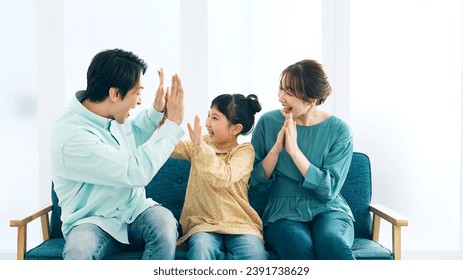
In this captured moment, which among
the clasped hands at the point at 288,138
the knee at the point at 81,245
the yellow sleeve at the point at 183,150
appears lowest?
the knee at the point at 81,245

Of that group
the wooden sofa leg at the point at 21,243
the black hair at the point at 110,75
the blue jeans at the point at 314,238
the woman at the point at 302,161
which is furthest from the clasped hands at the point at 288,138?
the wooden sofa leg at the point at 21,243

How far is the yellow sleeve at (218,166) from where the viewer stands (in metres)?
2.34

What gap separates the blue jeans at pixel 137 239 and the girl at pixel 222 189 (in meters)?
0.13

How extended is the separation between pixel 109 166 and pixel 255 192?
2.85 feet

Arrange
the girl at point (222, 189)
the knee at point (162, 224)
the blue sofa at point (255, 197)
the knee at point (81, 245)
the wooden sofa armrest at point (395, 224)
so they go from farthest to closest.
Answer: the blue sofa at point (255, 197) → the wooden sofa armrest at point (395, 224) → the girl at point (222, 189) → the knee at point (162, 224) → the knee at point (81, 245)

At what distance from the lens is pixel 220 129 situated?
2.56 meters

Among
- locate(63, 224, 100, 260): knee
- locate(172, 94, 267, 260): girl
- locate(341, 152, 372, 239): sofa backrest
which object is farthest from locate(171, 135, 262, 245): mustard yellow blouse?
locate(341, 152, 372, 239): sofa backrest

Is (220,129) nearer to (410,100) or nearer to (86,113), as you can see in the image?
(86,113)

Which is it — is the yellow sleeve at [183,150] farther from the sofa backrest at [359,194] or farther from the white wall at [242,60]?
the white wall at [242,60]

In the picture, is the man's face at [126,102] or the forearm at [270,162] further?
the forearm at [270,162]

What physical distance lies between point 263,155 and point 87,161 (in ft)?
2.90

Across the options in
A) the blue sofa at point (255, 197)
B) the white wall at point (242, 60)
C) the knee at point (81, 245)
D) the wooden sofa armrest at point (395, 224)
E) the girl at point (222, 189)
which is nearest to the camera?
the knee at point (81, 245)

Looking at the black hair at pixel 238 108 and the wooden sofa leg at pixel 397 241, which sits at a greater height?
the black hair at pixel 238 108
